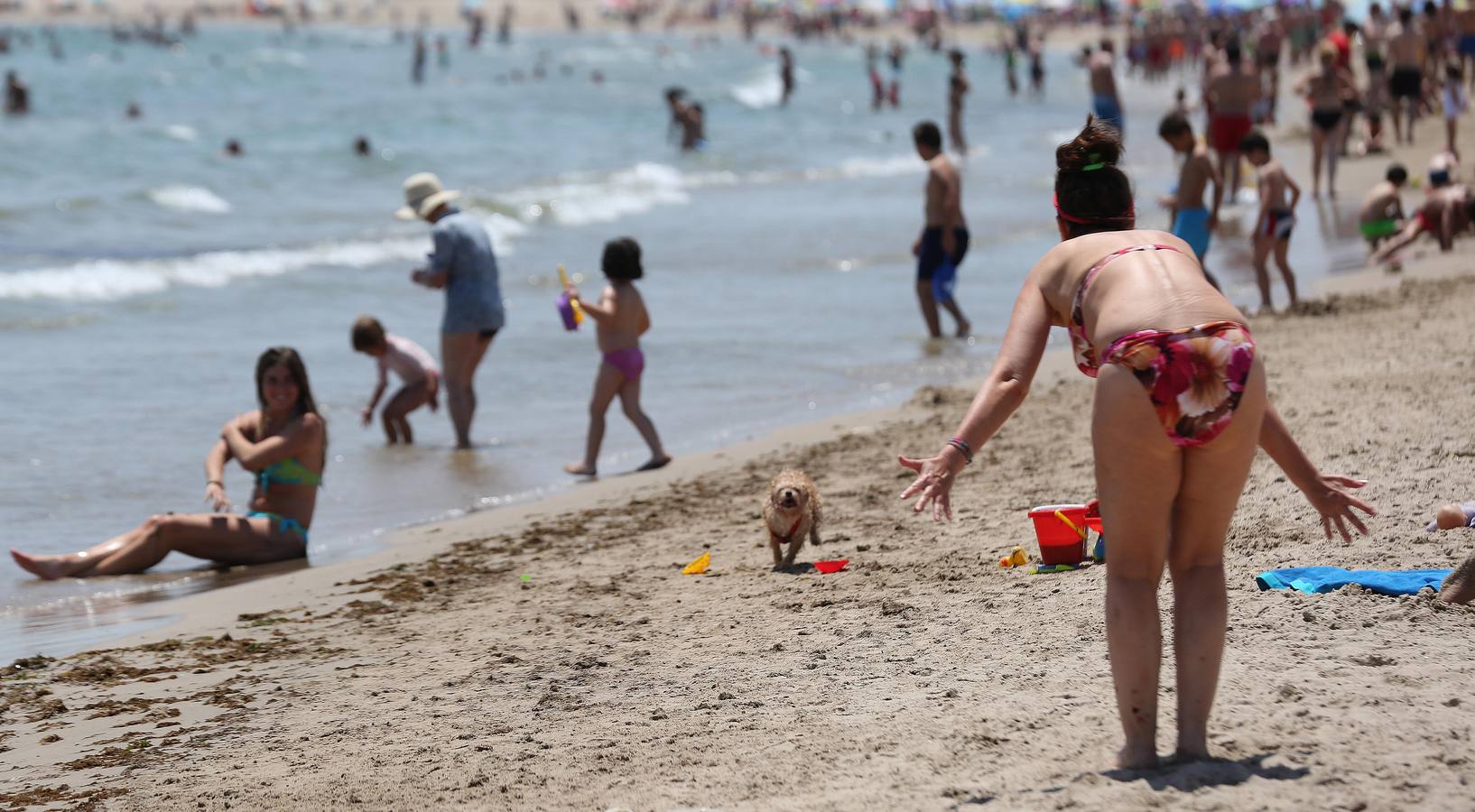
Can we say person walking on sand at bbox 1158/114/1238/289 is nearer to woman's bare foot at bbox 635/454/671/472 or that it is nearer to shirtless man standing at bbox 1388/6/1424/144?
woman's bare foot at bbox 635/454/671/472

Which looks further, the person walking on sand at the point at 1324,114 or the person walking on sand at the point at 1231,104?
the person walking on sand at the point at 1324,114

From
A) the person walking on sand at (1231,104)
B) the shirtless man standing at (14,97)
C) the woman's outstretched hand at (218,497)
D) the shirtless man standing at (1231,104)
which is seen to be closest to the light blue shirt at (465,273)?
the woman's outstretched hand at (218,497)

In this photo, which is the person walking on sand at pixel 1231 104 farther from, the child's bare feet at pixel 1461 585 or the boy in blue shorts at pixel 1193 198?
the child's bare feet at pixel 1461 585

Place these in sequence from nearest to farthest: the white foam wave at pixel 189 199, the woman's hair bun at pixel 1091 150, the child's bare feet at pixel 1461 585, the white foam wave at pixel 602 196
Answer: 1. the woman's hair bun at pixel 1091 150
2. the child's bare feet at pixel 1461 585
3. the white foam wave at pixel 602 196
4. the white foam wave at pixel 189 199

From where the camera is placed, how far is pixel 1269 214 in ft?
35.0

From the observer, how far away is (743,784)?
3740 millimetres

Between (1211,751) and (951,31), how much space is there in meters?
82.3

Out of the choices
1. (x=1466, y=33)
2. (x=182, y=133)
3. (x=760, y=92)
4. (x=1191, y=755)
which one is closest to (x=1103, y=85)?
(x=1466, y=33)

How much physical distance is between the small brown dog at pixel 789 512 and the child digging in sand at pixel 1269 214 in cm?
595

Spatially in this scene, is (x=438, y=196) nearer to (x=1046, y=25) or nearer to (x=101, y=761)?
(x=101, y=761)

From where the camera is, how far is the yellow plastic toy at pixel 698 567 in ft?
20.0

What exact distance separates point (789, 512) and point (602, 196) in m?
18.3

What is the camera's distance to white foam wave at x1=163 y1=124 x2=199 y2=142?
2998cm

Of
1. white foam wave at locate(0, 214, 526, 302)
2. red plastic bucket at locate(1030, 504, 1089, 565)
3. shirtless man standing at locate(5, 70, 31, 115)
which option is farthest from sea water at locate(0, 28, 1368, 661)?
red plastic bucket at locate(1030, 504, 1089, 565)
